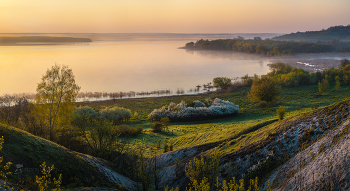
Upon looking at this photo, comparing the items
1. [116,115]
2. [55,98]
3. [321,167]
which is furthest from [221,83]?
[321,167]

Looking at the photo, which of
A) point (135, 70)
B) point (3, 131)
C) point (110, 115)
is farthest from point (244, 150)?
point (135, 70)

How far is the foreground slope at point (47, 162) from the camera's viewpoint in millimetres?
10898

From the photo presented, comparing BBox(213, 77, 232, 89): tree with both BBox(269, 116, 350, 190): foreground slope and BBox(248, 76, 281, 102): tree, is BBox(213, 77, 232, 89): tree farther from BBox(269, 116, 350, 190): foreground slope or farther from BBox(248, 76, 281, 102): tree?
BBox(269, 116, 350, 190): foreground slope

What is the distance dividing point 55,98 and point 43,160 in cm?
1982

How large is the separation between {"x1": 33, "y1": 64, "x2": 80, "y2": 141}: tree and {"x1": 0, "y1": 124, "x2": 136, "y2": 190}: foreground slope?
16.2 metres

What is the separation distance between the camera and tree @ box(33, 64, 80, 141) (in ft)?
92.5

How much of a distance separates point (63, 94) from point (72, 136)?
26.9ft

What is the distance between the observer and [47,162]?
476 inches

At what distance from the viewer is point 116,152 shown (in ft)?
66.9

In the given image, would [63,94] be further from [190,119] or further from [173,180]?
[190,119]

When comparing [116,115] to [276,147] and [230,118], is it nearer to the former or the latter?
[230,118]

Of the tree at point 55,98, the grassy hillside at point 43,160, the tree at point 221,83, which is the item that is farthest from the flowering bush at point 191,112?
the tree at point 221,83

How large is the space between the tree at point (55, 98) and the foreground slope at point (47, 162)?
16182mm

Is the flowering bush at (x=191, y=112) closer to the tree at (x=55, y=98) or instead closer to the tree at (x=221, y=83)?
the tree at (x=55, y=98)
